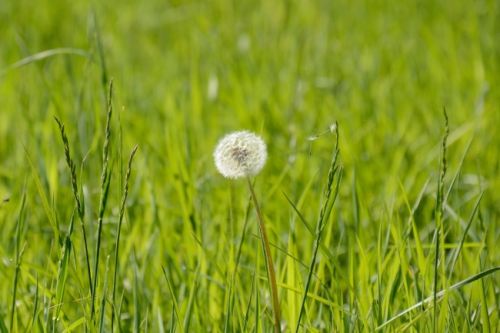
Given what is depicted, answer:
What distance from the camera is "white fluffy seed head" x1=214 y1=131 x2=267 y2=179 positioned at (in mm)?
1351

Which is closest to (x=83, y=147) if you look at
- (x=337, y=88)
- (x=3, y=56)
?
(x=337, y=88)

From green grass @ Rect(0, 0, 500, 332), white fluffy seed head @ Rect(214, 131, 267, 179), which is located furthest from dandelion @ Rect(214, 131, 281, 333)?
green grass @ Rect(0, 0, 500, 332)

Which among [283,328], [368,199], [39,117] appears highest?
[39,117]

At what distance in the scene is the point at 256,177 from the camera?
2.44 meters

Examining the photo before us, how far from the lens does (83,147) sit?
219cm

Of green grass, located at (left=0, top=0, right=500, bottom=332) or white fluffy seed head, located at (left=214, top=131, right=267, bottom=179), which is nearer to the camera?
white fluffy seed head, located at (left=214, top=131, right=267, bottom=179)

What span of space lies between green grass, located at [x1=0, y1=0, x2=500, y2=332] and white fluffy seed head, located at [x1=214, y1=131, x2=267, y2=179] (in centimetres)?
12

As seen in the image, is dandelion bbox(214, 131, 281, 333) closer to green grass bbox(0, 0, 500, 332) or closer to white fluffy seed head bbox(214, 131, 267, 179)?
white fluffy seed head bbox(214, 131, 267, 179)

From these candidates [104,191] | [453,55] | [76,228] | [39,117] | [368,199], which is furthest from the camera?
[453,55]

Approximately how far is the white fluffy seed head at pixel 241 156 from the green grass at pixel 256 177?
0.40 ft

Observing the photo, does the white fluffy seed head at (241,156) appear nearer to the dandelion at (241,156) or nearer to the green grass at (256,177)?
the dandelion at (241,156)

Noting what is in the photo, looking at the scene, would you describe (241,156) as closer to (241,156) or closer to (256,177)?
(241,156)

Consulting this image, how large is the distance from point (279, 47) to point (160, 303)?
2.15 meters

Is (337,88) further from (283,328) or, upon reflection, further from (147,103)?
(283,328)
